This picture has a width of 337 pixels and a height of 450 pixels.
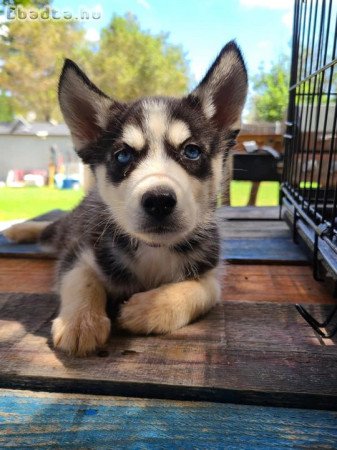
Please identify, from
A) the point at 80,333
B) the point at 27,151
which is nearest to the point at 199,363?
the point at 80,333

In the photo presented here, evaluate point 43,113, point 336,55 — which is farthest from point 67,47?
point 336,55

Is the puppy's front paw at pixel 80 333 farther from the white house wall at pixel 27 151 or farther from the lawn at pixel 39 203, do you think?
the white house wall at pixel 27 151

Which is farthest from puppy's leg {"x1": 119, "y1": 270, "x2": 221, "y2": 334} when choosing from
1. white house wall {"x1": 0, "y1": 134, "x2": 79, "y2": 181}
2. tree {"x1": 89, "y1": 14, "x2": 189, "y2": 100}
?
tree {"x1": 89, "y1": 14, "x2": 189, "y2": 100}

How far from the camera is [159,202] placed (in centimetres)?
165

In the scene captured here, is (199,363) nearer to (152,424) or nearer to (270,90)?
(152,424)

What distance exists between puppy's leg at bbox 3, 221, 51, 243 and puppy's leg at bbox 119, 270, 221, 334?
5.94ft

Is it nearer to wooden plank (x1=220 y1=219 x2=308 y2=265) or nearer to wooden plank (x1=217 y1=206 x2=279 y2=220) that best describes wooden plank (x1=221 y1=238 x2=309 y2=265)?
wooden plank (x1=220 y1=219 x2=308 y2=265)

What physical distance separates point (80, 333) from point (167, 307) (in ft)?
1.22

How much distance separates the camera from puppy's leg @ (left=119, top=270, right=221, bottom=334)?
1.60m

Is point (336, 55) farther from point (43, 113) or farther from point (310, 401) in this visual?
point (43, 113)

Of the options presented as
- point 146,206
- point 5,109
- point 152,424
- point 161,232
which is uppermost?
point 5,109

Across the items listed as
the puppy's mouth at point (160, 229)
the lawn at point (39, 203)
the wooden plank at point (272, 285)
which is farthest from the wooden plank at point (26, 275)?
the lawn at point (39, 203)

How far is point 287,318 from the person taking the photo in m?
1.73

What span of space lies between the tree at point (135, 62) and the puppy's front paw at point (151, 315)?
30.8 meters
